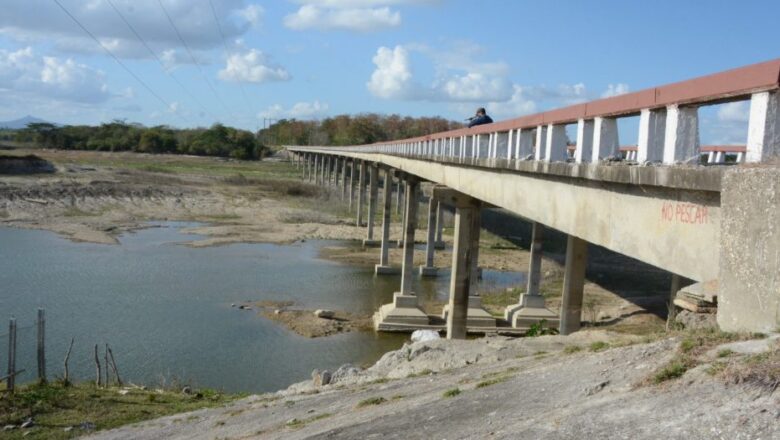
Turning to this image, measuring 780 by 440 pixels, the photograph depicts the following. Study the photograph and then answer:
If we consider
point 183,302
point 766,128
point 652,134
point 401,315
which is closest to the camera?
point 766,128

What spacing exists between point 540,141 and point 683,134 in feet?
16.0

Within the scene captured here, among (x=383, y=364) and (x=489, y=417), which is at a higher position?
(x=489, y=417)

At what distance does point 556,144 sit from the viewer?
1078cm

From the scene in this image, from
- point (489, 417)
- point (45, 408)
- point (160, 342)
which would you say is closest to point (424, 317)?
point (160, 342)

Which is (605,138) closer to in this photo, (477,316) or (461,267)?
(461,267)

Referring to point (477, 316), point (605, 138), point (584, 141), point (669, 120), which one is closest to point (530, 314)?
point (477, 316)

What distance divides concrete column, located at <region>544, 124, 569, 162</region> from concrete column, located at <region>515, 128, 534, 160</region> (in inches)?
66.7

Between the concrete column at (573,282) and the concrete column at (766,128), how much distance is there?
9256 millimetres

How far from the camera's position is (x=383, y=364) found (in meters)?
13.8

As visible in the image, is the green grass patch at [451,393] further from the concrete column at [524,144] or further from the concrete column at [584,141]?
the concrete column at [524,144]

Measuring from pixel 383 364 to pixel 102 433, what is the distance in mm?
4702

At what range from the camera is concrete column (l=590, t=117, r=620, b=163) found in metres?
8.45

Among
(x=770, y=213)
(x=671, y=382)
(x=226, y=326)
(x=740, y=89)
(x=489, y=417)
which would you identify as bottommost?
(x=226, y=326)

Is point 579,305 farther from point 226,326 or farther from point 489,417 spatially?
point 226,326
